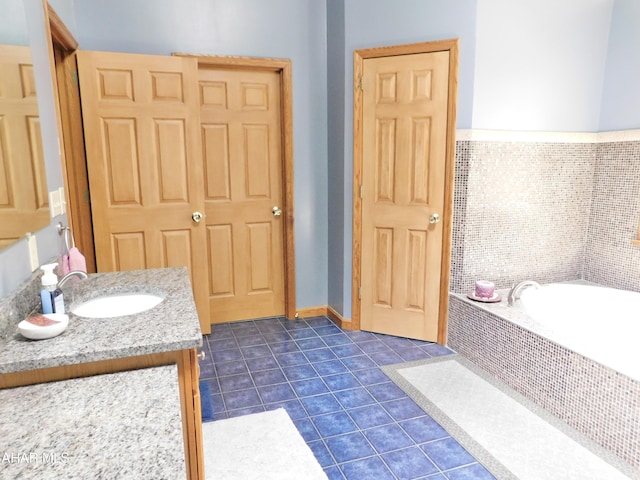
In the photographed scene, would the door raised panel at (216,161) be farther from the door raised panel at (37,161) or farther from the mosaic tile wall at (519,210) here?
the mosaic tile wall at (519,210)

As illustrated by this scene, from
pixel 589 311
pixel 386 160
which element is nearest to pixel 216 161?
pixel 386 160

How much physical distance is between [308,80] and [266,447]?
2.64m

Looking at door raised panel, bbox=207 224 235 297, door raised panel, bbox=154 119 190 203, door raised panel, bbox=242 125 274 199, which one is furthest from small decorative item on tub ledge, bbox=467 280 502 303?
door raised panel, bbox=154 119 190 203

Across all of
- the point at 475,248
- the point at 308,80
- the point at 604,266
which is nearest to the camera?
the point at 475,248

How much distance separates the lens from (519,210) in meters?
3.09

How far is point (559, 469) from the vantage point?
189 centimetres

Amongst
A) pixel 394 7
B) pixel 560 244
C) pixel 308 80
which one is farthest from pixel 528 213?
pixel 308 80

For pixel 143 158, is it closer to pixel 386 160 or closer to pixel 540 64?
pixel 386 160

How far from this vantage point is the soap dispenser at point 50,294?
4.67 feet

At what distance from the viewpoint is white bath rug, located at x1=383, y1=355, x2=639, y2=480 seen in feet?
6.20

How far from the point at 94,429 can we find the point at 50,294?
2.36ft

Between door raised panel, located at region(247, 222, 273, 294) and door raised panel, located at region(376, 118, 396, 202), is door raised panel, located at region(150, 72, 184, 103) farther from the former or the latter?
door raised panel, located at region(376, 118, 396, 202)

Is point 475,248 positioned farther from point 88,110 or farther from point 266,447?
point 88,110

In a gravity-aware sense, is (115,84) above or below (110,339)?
above
